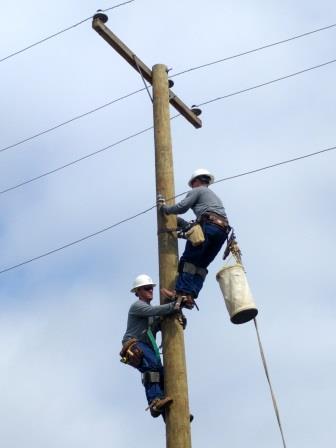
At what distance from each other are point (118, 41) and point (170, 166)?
157 cm

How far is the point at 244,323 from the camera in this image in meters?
6.84

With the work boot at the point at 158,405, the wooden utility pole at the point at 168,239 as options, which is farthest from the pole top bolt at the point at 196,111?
the work boot at the point at 158,405

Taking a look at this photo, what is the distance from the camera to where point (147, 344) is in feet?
23.0

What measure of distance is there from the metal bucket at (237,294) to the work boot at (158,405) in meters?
0.91

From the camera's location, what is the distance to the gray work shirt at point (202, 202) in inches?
280

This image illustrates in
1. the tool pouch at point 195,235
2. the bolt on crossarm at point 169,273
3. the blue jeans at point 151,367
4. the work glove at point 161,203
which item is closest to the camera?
the bolt on crossarm at point 169,273

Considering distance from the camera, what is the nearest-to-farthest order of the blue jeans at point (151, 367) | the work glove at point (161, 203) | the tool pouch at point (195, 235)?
the blue jeans at point (151, 367), the tool pouch at point (195, 235), the work glove at point (161, 203)

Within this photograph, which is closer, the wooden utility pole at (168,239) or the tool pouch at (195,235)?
the wooden utility pole at (168,239)

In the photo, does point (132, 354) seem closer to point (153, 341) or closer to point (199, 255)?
point (153, 341)

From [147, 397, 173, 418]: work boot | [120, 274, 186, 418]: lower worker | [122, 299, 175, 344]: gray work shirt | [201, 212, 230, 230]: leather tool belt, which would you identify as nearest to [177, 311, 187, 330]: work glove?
[120, 274, 186, 418]: lower worker

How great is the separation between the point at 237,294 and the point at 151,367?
95cm

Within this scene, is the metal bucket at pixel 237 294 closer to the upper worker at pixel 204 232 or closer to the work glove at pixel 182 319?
the upper worker at pixel 204 232

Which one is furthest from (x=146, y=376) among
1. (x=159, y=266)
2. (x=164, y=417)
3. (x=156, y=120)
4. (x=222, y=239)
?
(x=156, y=120)

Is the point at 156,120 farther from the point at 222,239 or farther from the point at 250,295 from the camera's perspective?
the point at 250,295
